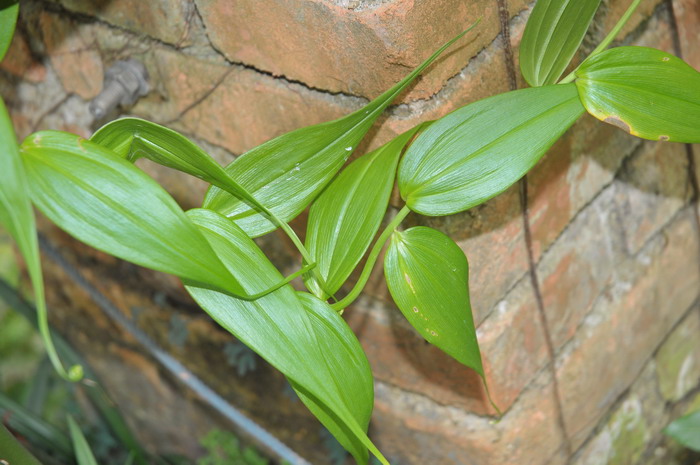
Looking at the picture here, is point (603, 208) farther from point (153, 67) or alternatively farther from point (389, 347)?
point (153, 67)

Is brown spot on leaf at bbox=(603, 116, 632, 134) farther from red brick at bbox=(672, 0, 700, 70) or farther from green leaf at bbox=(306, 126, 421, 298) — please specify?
red brick at bbox=(672, 0, 700, 70)

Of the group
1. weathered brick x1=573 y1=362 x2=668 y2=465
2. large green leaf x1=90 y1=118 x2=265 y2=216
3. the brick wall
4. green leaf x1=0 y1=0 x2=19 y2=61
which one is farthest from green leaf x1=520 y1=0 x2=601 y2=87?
weathered brick x1=573 y1=362 x2=668 y2=465

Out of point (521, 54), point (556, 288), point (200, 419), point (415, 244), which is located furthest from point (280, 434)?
point (521, 54)

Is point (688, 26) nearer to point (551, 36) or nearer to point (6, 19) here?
point (551, 36)

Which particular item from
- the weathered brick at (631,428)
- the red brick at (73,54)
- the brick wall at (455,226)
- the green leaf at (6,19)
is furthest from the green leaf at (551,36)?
the weathered brick at (631,428)

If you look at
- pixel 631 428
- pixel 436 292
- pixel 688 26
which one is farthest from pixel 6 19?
pixel 631 428
